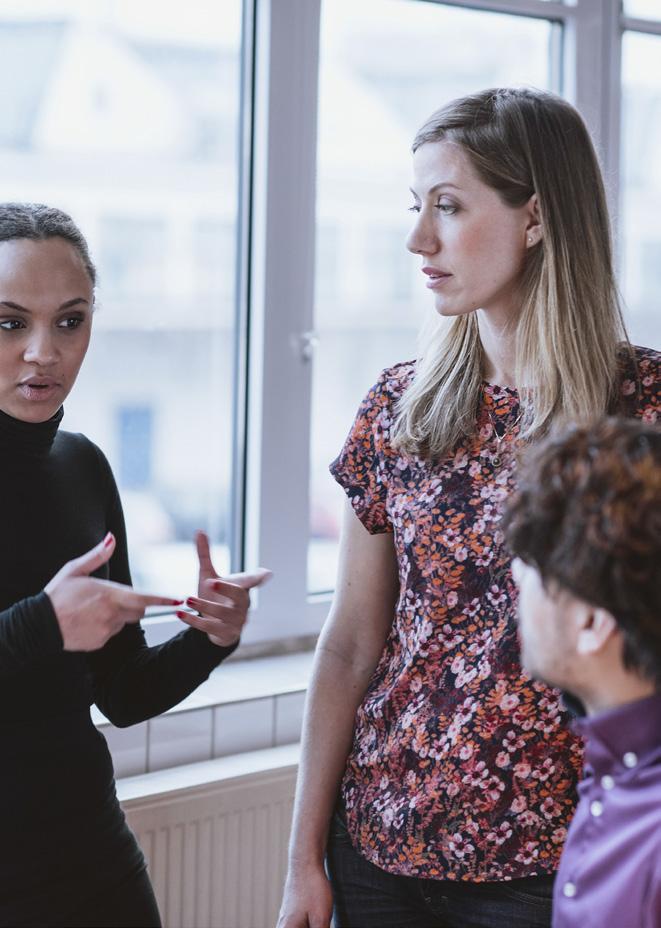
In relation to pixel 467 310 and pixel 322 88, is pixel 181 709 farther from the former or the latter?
pixel 322 88

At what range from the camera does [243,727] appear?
7.31 ft

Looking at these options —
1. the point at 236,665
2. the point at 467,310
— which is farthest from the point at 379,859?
the point at 236,665

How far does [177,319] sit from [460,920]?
1444 mm

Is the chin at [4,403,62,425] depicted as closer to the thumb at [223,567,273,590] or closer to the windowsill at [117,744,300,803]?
the thumb at [223,567,273,590]

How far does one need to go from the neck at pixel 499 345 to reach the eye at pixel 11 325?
0.60m

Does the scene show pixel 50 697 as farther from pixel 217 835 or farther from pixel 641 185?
pixel 641 185

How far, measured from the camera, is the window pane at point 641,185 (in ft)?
10.2

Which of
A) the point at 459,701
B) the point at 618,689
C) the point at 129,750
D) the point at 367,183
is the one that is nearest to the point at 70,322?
the point at 459,701

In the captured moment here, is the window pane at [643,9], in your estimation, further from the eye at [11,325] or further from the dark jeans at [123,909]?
the dark jeans at [123,909]

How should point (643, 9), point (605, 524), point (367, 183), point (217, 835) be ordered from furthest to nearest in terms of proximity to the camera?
1. point (643, 9)
2. point (367, 183)
3. point (217, 835)
4. point (605, 524)

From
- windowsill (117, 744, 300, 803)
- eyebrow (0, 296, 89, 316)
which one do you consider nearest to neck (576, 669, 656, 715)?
eyebrow (0, 296, 89, 316)

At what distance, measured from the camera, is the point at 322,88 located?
258cm

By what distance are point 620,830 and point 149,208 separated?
171 centimetres

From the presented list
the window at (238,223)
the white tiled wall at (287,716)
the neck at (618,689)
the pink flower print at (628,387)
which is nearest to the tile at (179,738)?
the white tiled wall at (287,716)
